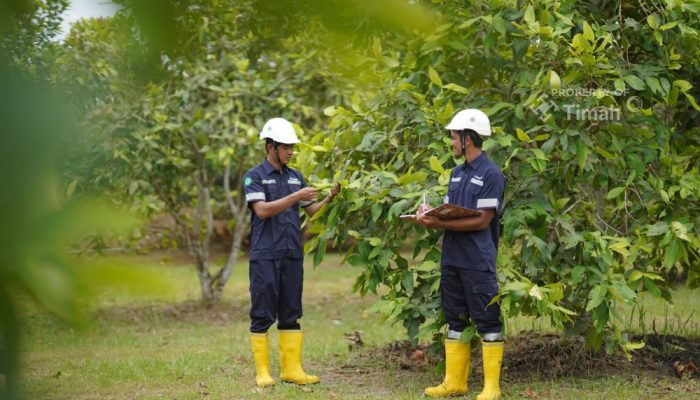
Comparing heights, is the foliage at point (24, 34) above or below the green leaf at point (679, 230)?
above

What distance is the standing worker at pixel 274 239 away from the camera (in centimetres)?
589

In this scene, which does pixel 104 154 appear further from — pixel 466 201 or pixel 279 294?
pixel 279 294

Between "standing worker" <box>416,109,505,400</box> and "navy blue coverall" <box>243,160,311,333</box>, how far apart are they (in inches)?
44.5

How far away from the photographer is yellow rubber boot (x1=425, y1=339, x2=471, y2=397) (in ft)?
17.8

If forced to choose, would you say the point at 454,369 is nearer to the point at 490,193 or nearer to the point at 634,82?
the point at 490,193

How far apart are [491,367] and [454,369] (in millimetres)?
272

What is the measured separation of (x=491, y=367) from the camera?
5270mm

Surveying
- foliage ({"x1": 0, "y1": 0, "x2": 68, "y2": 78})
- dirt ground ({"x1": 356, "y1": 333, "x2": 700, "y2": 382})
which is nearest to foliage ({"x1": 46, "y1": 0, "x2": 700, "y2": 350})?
dirt ground ({"x1": 356, "y1": 333, "x2": 700, "y2": 382})

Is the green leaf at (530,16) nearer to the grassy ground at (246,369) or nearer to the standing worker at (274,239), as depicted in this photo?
the standing worker at (274,239)

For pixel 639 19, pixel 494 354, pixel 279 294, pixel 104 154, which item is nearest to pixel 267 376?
pixel 279 294

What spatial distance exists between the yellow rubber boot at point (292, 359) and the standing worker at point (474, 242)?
3.96ft

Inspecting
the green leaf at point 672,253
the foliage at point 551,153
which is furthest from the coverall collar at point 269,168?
the green leaf at point 672,253

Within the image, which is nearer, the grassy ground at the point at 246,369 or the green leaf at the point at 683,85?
the green leaf at the point at 683,85

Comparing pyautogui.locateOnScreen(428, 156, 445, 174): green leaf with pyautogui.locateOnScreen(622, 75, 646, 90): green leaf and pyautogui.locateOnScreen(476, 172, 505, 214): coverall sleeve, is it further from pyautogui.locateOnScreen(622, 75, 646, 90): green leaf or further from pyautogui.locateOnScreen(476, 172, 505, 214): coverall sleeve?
pyautogui.locateOnScreen(622, 75, 646, 90): green leaf
